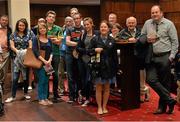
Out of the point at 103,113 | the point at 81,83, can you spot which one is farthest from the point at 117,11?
the point at 103,113

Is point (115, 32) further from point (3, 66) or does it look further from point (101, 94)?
point (3, 66)

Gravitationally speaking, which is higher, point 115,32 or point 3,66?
point 115,32

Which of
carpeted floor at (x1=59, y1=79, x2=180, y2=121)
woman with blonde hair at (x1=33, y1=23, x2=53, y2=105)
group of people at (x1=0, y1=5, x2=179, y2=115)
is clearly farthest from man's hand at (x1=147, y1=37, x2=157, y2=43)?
woman with blonde hair at (x1=33, y1=23, x2=53, y2=105)

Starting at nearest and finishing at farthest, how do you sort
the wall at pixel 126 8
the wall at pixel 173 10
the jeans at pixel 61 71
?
the jeans at pixel 61 71 → the wall at pixel 173 10 → the wall at pixel 126 8

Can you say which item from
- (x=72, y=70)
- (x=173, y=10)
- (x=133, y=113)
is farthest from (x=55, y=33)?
(x=173, y=10)

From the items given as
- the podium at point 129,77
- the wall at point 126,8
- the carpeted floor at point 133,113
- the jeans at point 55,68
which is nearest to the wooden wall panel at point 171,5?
the wall at point 126,8

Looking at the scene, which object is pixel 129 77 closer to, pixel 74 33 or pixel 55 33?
pixel 74 33

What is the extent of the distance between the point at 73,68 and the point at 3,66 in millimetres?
1244

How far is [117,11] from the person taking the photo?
25.2 feet

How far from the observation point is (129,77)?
4.21 meters

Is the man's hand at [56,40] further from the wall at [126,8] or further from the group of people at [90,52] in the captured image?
the wall at [126,8]

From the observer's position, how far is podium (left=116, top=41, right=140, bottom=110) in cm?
414

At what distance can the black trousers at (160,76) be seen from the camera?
3875 mm

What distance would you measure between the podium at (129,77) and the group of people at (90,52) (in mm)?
97
